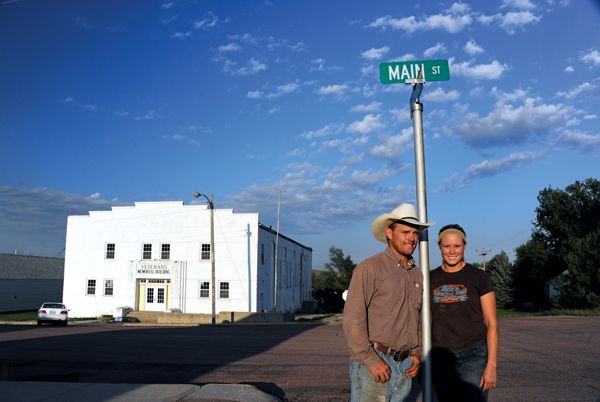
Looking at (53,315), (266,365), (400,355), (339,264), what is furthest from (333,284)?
(400,355)

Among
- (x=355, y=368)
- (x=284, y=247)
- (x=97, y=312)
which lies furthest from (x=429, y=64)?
(x=284, y=247)

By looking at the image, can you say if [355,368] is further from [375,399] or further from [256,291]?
[256,291]

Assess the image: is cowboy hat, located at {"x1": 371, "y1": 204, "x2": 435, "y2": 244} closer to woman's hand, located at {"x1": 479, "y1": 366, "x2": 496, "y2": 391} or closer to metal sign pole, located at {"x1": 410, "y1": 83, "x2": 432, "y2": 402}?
metal sign pole, located at {"x1": 410, "y1": 83, "x2": 432, "y2": 402}

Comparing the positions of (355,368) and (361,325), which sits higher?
(361,325)

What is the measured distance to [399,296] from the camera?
363 centimetres

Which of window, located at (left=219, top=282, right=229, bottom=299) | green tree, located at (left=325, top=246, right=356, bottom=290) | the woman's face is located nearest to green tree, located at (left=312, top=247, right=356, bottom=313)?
green tree, located at (left=325, top=246, right=356, bottom=290)

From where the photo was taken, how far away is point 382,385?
11.7 ft

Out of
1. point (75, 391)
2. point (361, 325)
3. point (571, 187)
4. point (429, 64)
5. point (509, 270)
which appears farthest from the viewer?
point (509, 270)

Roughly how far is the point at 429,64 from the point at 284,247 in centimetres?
4474

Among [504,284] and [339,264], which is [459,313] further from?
[339,264]

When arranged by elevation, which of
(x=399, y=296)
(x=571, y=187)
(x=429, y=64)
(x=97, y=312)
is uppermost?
(x=571, y=187)

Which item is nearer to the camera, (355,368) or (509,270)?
(355,368)

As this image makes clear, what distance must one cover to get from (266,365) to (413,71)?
9082 mm

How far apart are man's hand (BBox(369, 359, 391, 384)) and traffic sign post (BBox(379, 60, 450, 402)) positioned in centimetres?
33
